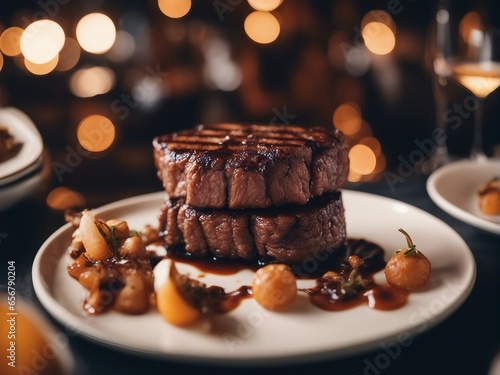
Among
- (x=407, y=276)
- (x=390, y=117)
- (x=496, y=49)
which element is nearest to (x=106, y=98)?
(x=390, y=117)

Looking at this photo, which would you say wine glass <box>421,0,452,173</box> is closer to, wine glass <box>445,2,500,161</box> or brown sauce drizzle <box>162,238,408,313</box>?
wine glass <box>445,2,500,161</box>

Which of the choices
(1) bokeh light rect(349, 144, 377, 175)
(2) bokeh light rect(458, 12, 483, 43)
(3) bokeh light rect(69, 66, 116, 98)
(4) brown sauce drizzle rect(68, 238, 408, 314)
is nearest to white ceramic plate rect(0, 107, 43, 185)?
(4) brown sauce drizzle rect(68, 238, 408, 314)

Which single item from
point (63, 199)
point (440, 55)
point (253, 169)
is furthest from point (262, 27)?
point (253, 169)

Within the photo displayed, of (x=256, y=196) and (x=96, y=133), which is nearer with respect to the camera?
(x=256, y=196)

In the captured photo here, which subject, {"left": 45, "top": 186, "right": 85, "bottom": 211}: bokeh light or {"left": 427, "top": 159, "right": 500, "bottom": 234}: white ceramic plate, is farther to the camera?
{"left": 45, "top": 186, "right": 85, "bottom": 211}: bokeh light

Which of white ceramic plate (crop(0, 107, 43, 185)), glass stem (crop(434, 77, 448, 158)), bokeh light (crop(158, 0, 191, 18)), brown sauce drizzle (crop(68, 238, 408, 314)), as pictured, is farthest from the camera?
bokeh light (crop(158, 0, 191, 18))

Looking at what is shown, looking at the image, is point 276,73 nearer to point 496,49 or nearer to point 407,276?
point 496,49

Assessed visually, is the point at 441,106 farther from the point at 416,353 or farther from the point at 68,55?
the point at 68,55
